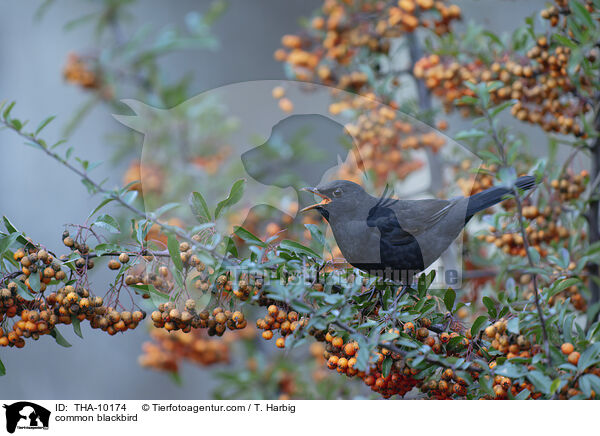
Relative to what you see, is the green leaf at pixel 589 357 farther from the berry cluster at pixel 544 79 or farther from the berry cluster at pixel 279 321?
the berry cluster at pixel 544 79

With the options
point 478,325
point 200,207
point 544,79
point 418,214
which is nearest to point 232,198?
point 200,207

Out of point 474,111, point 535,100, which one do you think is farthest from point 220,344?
point 535,100

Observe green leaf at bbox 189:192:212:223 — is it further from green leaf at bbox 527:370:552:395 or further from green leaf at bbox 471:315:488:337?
green leaf at bbox 527:370:552:395

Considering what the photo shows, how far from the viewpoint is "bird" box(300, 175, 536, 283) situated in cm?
141

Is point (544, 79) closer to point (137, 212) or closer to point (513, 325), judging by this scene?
point (513, 325)

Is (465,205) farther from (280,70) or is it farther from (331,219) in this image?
(280,70)

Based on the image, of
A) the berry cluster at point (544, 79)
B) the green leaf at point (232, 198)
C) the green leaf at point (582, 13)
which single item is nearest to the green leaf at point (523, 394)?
the green leaf at point (232, 198)

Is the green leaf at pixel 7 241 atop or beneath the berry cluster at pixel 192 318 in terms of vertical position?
atop

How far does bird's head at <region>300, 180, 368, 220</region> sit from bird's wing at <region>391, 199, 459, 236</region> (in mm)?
154

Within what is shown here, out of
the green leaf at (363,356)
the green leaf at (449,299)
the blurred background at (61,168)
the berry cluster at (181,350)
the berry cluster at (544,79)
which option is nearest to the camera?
the green leaf at (363,356)

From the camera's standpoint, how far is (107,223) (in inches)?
54.4

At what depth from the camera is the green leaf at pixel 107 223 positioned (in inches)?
53.6

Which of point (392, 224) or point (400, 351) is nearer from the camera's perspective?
point (400, 351)
